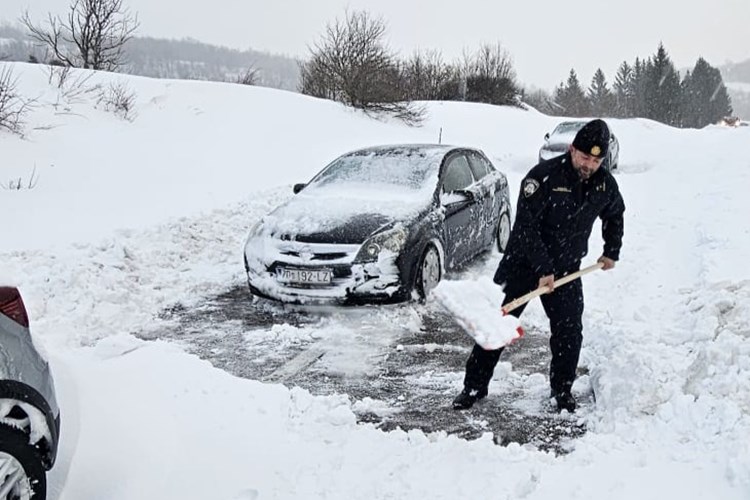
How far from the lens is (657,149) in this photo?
24.6 m

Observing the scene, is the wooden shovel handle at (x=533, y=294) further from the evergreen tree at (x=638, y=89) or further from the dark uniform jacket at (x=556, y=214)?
the evergreen tree at (x=638, y=89)

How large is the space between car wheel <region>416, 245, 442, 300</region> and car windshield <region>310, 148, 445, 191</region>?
0.79 m

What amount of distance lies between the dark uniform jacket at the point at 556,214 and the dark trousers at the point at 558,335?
10cm

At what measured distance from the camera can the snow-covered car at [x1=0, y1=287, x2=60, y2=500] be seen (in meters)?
2.58

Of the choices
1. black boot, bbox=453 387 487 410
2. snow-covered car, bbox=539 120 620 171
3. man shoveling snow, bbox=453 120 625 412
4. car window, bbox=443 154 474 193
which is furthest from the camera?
snow-covered car, bbox=539 120 620 171


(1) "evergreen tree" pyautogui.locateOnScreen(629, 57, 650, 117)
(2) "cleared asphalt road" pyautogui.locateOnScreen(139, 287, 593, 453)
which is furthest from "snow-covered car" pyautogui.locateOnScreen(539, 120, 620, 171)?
(1) "evergreen tree" pyautogui.locateOnScreen(629, 57, 650, 117)

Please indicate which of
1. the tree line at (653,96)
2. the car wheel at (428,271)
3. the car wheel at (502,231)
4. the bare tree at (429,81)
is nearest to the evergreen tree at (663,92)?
the tree line at (653,96)

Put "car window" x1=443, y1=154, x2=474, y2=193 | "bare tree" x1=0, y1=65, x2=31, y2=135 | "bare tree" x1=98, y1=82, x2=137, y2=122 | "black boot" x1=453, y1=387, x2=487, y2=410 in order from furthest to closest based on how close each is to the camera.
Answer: "bare tree" x1=98, y1=82, x2=137, y2=122
"bare tree" x1=0, y1=65, x2=31, y2=135
"car window" x1=443, y1=154, x2=474, y2=193
"black boot" x1=453, y1=387, x2=487, y2=410

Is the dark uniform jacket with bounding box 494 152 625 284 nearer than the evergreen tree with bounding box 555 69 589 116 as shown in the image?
Yes

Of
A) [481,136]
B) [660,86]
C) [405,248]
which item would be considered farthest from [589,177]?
[660,86]

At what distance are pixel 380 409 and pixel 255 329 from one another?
80.3 inches

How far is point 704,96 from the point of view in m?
90.6

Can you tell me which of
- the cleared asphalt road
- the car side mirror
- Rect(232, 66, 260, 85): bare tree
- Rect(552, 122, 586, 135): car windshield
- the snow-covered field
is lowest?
the cleared asphalt road

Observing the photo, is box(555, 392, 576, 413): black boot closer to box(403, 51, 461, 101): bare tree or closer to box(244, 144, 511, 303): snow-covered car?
box(244, 144, 511, 303): snow-covered car
